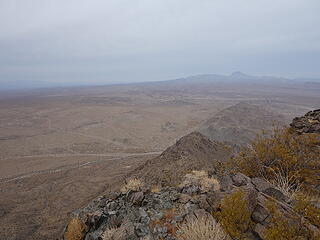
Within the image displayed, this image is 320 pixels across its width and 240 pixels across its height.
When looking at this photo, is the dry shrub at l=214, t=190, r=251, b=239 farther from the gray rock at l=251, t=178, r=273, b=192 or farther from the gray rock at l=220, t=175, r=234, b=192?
the gray rock at l=251, t=178, r=273, b=192

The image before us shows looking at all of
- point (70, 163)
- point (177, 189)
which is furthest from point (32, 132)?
point (177, 189)

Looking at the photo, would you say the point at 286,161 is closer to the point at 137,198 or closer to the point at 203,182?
the point at 203,182

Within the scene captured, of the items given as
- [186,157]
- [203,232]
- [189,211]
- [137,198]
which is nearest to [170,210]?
[189,211]

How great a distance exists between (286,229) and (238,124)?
1663 inches

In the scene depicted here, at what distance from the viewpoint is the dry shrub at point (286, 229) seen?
4.65 metres

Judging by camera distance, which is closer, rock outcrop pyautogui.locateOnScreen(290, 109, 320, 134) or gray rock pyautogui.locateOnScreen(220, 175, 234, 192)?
gray rock pyautogui.locateOnScreen(220, 175, 234, 192)

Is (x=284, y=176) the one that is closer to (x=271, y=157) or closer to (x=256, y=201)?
(x=271, y=157)

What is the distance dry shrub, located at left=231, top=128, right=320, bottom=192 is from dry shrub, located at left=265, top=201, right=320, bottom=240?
2.83 metres

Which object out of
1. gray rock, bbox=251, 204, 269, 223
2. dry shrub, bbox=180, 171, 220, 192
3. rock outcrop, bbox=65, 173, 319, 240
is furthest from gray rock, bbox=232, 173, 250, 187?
gray rock, bbox=251, 204, 269, 223

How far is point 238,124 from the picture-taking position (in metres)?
45.3

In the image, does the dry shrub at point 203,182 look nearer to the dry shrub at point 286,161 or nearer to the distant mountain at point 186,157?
the dry shrub at point 286,161

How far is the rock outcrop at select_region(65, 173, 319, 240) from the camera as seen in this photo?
5.56 metres

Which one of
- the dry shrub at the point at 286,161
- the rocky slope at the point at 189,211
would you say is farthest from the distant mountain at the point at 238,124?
the rocky slope at the point at 189,211

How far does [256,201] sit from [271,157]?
145 inches
